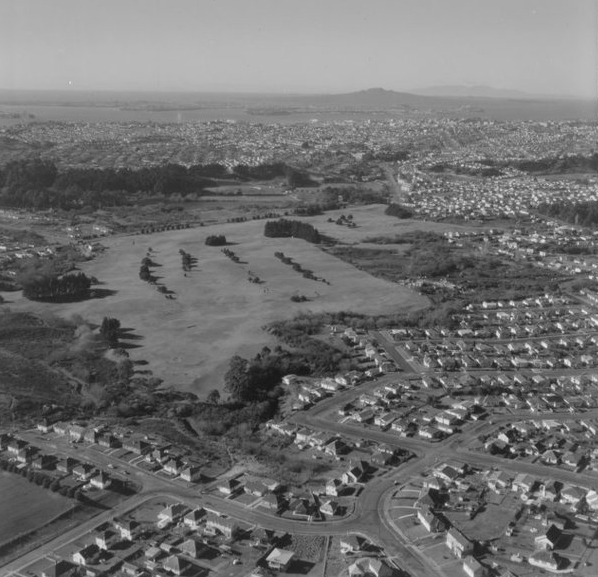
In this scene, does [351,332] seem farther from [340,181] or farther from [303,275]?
[340,181]

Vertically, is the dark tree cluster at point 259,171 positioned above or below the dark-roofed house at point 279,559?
above

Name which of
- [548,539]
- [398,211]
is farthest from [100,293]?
[398,211]

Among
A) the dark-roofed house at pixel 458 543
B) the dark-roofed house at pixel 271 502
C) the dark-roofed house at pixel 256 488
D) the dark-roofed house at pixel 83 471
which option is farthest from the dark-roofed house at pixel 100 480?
the dark-roofed house at pixel 458 543

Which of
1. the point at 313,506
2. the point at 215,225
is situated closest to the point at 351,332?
the point at 313,506

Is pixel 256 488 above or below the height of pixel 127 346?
below

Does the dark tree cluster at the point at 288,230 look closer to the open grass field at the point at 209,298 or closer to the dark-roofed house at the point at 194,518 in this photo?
the open grass field at the point at 209,298

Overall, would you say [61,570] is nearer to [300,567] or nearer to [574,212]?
[300,567]
